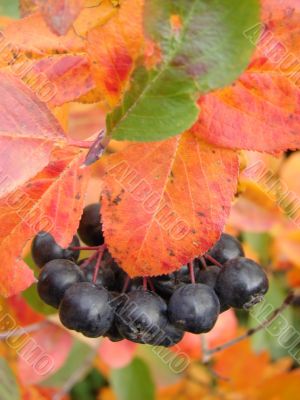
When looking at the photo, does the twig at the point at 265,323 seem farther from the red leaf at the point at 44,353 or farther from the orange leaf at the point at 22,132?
the orange leaf at the point at 22,132

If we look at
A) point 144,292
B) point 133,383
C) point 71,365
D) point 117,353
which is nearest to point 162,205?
point 144,292

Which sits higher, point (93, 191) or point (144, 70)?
point (144, 70)

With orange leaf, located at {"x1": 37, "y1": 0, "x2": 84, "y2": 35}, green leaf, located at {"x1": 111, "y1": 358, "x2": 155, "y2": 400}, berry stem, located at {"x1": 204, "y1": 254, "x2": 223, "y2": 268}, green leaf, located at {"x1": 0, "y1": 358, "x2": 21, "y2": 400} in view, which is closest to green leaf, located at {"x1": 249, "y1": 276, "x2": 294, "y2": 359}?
green leaf, located at {"x1": 111, "y1": 358, "x2": 155, "y2": 400}

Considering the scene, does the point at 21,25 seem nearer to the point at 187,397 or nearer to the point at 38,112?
the point at 38,112

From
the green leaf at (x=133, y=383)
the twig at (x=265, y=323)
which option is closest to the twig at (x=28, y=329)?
the green leaf at (x=133, y=383)

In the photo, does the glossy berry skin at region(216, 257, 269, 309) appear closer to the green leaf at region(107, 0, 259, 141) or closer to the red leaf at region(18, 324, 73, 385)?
the green leaf at region(107, 0, 259, 141)

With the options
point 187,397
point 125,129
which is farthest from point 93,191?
point 187,397

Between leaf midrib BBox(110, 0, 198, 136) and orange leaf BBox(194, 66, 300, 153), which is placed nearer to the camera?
leaf midrib BBox(110, 0, 198, 136)
